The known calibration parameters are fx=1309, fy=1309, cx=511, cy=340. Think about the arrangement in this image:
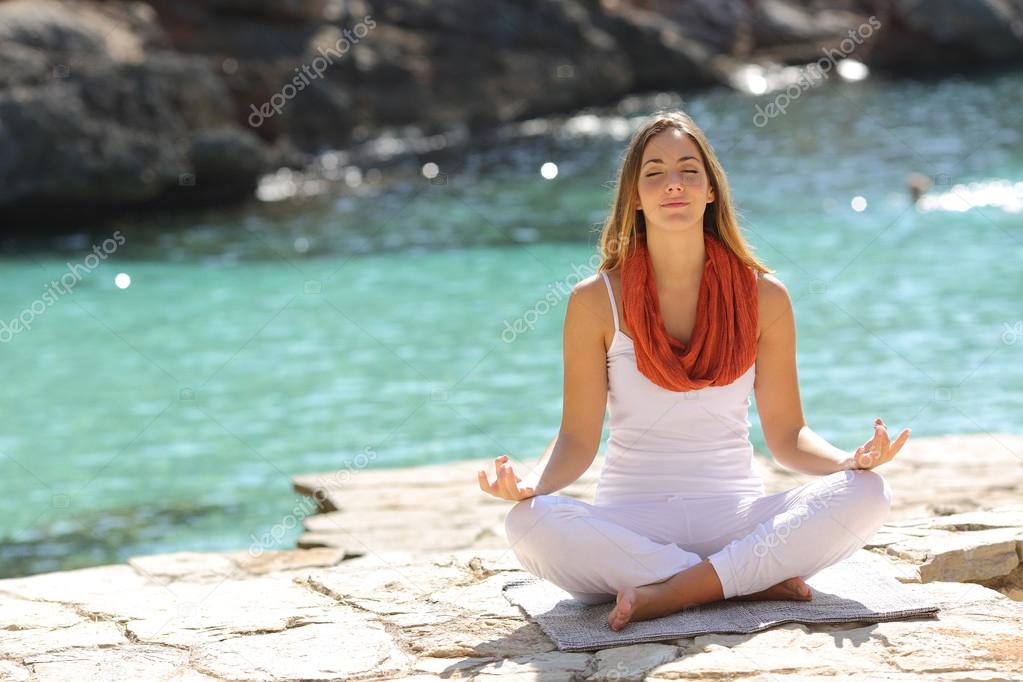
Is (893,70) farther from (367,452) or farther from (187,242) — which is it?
(367,452)

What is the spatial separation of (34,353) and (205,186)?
6.91 metres

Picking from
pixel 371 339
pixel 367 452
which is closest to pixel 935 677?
pixel 367 452

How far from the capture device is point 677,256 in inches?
135

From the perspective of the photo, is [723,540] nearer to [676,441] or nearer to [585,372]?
[676,441]

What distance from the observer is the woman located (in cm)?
317

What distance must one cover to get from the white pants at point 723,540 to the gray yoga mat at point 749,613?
0.07 meters

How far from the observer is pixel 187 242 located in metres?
13.9

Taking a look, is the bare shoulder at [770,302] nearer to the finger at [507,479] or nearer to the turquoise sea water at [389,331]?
the finger at [507,479]

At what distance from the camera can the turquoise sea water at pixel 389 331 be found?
7129mm

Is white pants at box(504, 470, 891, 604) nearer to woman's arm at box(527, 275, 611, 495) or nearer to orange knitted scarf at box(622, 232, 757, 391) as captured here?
woman's arm at box(527, 275, 611, 495)

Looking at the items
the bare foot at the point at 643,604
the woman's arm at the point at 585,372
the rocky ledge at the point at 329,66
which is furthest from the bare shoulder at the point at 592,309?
the rocky ledge at the point at 329,66

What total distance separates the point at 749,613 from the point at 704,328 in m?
0.72

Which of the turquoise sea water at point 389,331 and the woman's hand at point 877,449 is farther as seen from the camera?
the turquoise sea water at point 389,331

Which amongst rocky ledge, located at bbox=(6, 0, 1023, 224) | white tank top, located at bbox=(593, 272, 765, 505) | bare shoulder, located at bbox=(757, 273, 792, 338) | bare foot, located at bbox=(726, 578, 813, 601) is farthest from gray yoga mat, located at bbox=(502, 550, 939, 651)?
rocky ledge, located at bbox=(6, 0, 1023, 224)
